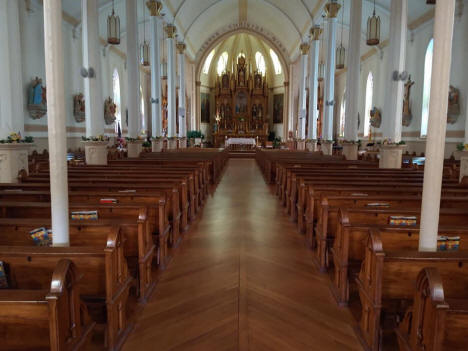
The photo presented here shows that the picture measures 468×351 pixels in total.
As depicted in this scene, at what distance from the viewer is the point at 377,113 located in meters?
17.8

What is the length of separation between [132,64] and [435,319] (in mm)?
11306

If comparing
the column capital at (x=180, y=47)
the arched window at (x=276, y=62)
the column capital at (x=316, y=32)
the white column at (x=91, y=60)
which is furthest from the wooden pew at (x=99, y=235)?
the arched window at (x=276, y=62)

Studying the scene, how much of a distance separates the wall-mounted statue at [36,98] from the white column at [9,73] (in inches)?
157

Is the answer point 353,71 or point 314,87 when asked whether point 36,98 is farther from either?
point 314,87

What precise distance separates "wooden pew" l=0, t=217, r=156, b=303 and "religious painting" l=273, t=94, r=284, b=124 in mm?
27619

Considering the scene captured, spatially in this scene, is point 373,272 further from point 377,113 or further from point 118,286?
point 377,113

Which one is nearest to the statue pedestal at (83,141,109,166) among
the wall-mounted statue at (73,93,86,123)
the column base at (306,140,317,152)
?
the wall-mounted statue at (73,93,86,123)

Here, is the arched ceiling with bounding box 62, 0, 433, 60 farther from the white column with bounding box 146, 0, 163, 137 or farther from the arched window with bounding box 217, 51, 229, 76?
the arched window with bounding box 217, 51, 229, 76

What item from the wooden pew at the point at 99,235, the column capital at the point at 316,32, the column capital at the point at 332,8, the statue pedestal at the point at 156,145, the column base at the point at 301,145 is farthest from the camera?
the column base at the point at 301,145

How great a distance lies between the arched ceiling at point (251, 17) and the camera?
50.6 ft

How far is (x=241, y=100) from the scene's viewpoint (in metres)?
30.5

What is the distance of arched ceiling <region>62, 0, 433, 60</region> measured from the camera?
15414mm

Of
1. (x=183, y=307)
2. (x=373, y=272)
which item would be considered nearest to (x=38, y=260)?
(x=183, y=307)

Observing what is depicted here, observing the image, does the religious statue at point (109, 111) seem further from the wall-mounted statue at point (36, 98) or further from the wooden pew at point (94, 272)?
the wooden pew at point (94, 272)
